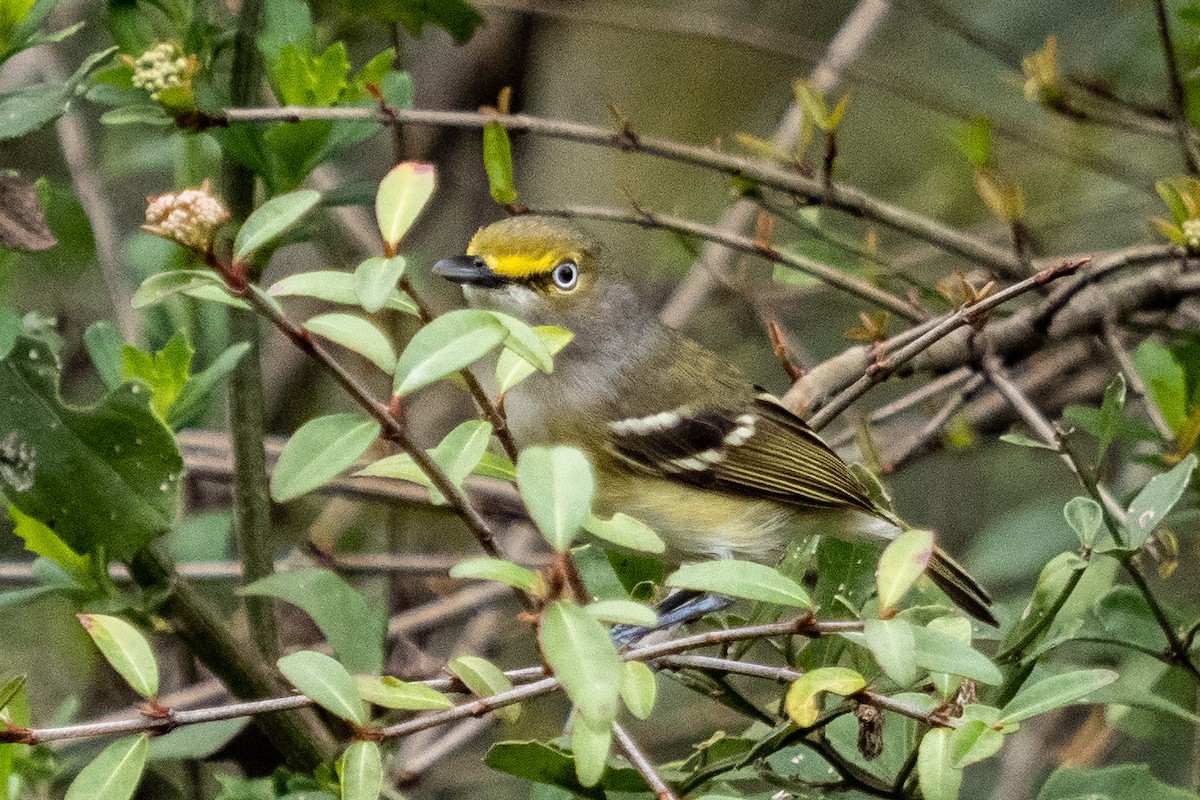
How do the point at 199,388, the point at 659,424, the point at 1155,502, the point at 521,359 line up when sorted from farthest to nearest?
the point at 659,424, the point at 199,388, the point at 1155,502, the point at 521,359

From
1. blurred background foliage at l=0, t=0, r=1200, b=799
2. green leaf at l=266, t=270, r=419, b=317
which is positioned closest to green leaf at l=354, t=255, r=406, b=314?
green leaf at l=266, t=270, r=419, b=317

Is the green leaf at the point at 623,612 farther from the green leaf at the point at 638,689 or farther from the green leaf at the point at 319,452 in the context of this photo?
the green leaf at the point at 319,452

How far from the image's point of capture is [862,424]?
Result: 2.79 m

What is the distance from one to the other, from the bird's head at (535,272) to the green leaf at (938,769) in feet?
4.13

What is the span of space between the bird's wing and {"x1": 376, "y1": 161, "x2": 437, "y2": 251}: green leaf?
139cm

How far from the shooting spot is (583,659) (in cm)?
117

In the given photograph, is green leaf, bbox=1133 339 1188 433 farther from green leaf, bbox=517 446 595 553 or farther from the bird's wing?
green leaf, bbox=517 446 595 553

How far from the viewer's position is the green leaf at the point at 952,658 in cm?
133

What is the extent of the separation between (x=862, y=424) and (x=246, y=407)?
1.24m

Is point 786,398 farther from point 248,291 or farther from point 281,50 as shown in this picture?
point 248,291

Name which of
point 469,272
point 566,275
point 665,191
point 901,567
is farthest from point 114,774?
point 665,191

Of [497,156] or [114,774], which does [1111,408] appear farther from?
[114,774]

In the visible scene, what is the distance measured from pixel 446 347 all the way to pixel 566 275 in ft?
4.88

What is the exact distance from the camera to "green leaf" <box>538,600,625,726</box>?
115 centimetres
